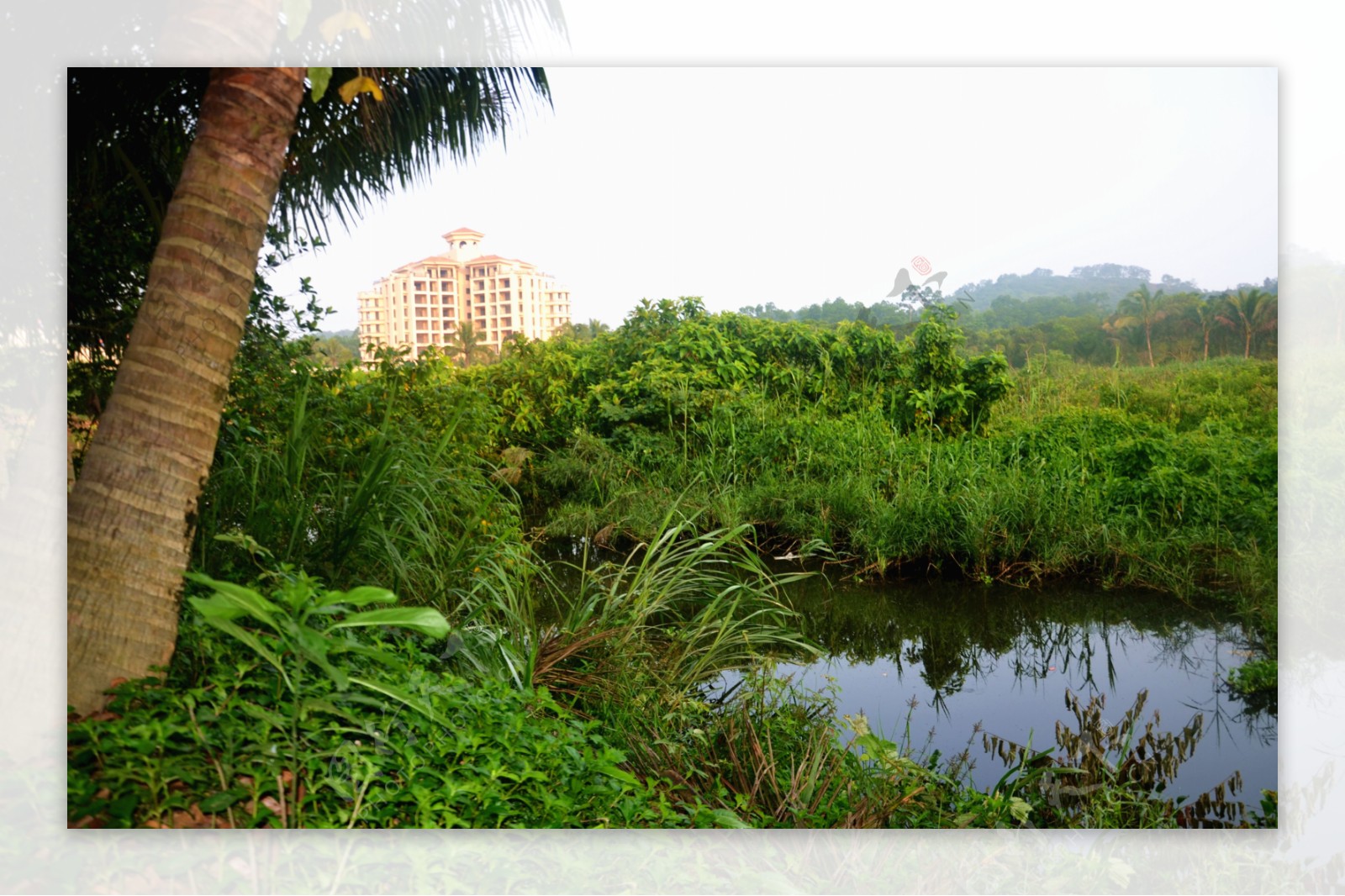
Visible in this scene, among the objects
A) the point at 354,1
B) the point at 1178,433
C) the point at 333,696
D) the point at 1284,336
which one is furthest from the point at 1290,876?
the point at 354,1

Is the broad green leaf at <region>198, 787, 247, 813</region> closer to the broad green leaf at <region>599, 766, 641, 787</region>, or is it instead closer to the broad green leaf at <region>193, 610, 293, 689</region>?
the broad green leaf at <region>193, 610, 293, 689</region>

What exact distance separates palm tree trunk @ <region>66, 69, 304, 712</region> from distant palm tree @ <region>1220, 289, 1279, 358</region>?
283 centimetres

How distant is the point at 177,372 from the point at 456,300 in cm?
79

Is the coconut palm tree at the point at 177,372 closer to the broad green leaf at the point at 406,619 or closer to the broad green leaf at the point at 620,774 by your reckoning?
the broad green leaf at the point at 406,619

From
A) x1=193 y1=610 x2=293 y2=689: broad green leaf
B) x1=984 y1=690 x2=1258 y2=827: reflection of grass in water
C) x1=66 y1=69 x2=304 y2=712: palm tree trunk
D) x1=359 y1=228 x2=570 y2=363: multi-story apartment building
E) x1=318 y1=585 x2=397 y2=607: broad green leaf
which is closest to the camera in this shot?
x1=193 y1=610 x2=293 y2=689: broad green leaf

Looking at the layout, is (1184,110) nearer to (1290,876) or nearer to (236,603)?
(1290,876)

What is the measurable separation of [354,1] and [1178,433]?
2787 millimetres

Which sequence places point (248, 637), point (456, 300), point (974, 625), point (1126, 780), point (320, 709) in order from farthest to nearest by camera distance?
point (974, 625)
point (456, 300)
point (1126, 780)
point (320, 709)
point (248, 637)

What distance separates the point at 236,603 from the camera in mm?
2467

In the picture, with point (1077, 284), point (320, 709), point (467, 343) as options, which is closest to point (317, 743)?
point (320, 709)

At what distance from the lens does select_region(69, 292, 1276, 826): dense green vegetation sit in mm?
2723

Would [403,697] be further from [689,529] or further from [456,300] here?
[456,300]

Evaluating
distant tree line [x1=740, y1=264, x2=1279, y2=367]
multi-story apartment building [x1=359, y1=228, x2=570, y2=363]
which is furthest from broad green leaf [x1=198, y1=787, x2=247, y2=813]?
distant tree line [x1=740, y1=264, x2=1279, y2=367]

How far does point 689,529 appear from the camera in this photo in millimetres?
3031
